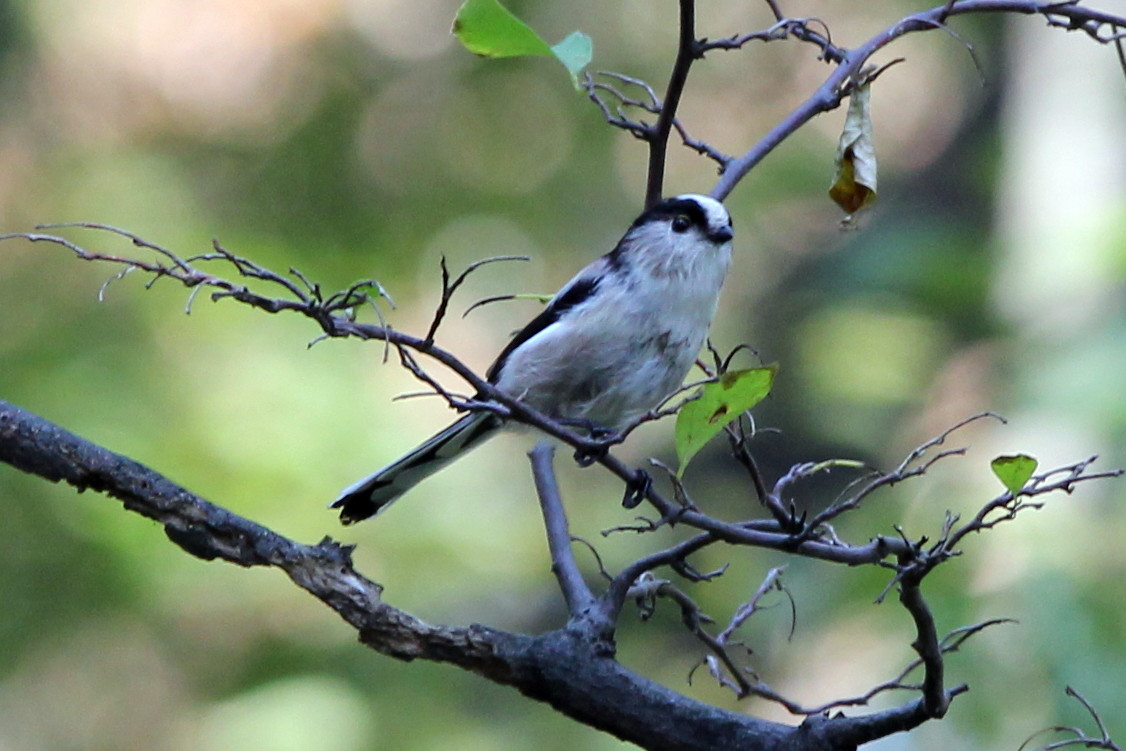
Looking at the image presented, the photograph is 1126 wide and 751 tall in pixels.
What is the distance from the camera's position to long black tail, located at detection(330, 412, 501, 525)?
2871 mm

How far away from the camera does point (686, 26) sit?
200cm

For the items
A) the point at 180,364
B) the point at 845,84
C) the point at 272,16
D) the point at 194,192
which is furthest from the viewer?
the point at 272,16

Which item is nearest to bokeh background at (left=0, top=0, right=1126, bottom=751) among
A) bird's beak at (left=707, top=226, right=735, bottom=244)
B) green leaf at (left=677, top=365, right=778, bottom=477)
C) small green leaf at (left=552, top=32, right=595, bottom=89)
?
bird's beak at (left=707, top=226, right=735, bottom=244)

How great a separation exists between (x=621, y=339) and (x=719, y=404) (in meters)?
1.20

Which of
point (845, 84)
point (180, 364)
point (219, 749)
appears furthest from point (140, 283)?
point (845, 84)

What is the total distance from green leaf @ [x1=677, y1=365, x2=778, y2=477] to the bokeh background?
2035 mm

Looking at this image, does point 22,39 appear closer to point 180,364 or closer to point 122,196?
point 122,196

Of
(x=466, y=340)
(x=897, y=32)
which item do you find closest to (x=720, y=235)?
(x=897, y=32)

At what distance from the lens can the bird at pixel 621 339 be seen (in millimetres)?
2818

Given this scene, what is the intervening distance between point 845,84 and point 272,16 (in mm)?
4506

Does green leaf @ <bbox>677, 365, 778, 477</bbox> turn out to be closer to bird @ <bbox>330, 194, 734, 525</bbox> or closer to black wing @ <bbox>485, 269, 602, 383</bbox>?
bird @ <bbox>330, 194, 734, 525</bbox>

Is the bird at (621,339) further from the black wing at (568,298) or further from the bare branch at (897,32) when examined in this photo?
the bare branch at (897,32)

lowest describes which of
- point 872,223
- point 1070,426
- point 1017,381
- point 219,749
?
point 219,749

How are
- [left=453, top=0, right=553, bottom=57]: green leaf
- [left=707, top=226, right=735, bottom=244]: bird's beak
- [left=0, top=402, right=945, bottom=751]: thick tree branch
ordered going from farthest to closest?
[left=707, top=226, right=735, bottom=244]: bird's beak
[left=0, top=402, right=945, bottom=751]: thick tree branch
[left=453, top=0, right=553, bottom=57]: green leaf
